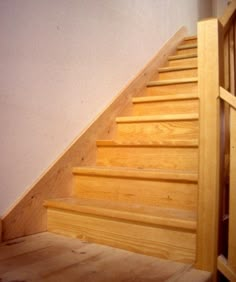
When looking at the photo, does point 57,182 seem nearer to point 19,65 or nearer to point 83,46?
point 19,65

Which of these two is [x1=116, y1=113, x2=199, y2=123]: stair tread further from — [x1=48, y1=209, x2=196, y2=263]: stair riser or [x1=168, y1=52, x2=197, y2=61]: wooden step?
[x1=168, y1=52, x2=197, y2=61]: wooden step

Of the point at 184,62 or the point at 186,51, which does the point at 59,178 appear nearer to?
the point at 184,62

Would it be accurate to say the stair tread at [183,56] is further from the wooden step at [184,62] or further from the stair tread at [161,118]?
the stair tread at [161,118]

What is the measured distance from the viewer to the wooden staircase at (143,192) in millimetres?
1130

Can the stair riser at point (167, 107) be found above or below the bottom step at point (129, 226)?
above

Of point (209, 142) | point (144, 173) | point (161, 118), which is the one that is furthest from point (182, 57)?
point (209, 142)

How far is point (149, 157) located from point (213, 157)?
617 millimetres

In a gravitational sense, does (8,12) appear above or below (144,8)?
below

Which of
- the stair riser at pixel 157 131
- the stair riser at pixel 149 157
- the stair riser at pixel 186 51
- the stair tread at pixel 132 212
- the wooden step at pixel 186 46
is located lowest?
the stair tread at pixel 132 212

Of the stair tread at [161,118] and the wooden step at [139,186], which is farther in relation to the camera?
the stair tread at [161,118]

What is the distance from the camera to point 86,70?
1802 millimetres

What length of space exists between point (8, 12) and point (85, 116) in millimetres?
682

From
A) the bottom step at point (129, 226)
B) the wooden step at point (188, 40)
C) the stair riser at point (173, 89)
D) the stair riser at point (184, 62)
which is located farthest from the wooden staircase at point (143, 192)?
the wooden step at point (188, 40)

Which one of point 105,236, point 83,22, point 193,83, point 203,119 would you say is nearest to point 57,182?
point 105,236
